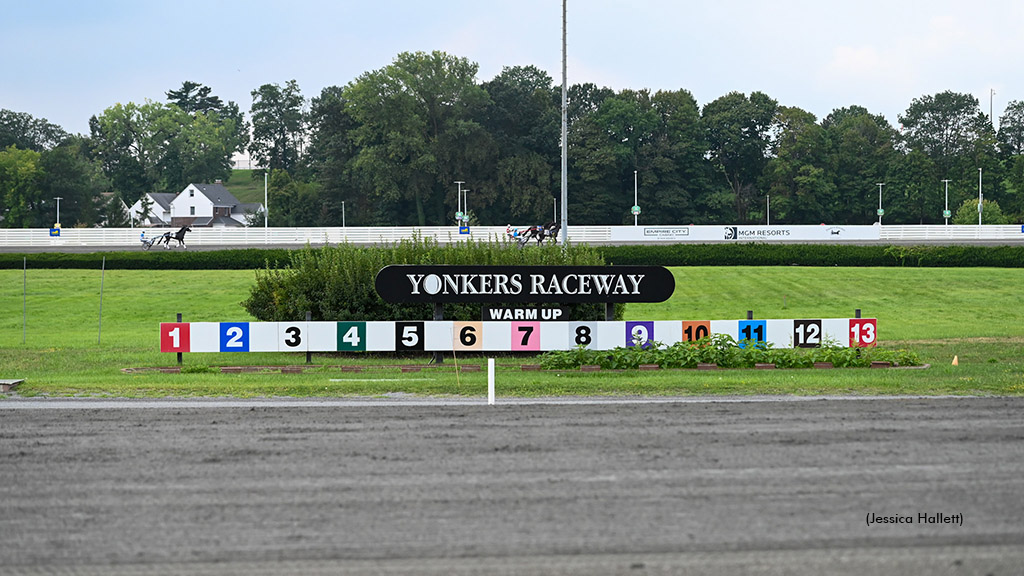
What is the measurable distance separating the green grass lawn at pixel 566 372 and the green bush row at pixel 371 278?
1.21 metres

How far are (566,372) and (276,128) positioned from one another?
147 m

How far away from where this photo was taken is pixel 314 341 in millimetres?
21750

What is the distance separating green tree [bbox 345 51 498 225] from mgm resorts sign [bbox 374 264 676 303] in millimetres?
76762

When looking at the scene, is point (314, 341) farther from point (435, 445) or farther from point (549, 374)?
point (435, 445)

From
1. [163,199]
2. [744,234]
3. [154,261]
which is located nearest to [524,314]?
[154,261]

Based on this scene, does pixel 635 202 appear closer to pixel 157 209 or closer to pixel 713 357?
pixel 157 209

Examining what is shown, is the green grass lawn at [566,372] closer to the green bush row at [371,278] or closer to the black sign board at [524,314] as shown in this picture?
the black sign board at [524,314]

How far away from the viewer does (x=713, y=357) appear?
67.6 feet

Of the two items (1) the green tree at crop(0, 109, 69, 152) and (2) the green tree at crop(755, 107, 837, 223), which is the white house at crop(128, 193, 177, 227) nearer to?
(1) the green tree at crop(0, 109, 69, 152)

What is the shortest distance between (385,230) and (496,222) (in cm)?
3133

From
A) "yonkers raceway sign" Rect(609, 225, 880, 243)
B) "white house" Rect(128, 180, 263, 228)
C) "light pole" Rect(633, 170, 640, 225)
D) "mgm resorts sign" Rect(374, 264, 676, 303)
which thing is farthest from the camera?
"white house" Rect(128, 180, 263, 228)

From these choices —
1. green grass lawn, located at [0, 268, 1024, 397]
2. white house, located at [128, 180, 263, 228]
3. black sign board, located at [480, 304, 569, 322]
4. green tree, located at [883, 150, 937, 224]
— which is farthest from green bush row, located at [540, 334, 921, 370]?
white house, located at [128, 180, 263, 228]

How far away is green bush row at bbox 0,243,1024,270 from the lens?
47.2m

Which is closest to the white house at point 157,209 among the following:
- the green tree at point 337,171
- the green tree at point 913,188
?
the green tree at point 337,171
